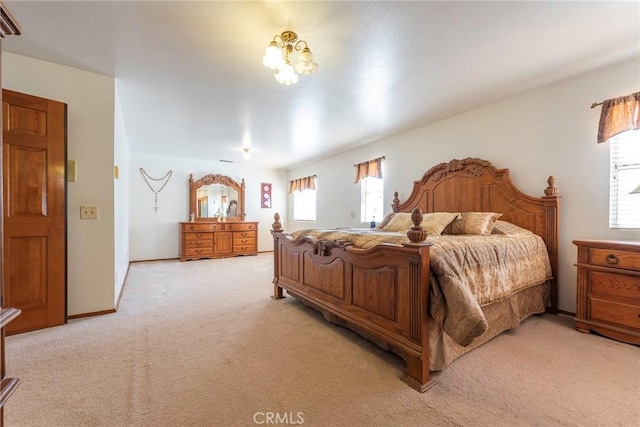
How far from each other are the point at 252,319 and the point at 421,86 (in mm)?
2897

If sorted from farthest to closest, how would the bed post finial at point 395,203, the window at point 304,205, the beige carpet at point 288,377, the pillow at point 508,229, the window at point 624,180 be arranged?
the window at point 304,205, the bed post finial at point 395,203, the pillow at point 508,229, the window at point 624,180, the beige carpet at point 288,377

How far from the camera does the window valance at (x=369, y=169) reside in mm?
5008

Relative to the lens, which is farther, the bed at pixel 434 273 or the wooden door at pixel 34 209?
the wooden door at pixel 34 209

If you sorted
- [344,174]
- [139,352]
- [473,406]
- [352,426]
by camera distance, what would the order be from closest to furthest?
[352,426] → [473,406] → [139,352] → [344,174]

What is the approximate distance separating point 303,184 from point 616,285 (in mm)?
5809

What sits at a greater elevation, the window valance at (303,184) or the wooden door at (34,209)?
the window valance at (303,184)

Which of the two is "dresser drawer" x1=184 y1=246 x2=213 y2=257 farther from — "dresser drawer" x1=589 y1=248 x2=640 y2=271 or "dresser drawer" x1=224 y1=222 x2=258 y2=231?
"dresser drawer" x1=589 y1=248 x2=640 y2=271

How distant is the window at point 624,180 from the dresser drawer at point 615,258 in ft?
1.68

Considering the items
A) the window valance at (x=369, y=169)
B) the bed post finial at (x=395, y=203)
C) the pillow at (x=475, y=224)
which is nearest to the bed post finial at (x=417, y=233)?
the pillow at (x=475, y=224)

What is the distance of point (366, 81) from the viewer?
9.45 ft

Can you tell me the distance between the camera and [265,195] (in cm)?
779

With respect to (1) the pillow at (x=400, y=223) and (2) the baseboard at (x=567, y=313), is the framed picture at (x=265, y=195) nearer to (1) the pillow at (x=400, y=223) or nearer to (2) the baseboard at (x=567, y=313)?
(1) the pillow at (x=400, y=223)

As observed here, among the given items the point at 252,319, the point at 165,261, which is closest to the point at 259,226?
the point at 165,261

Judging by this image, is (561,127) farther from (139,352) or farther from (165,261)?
(165,261)
